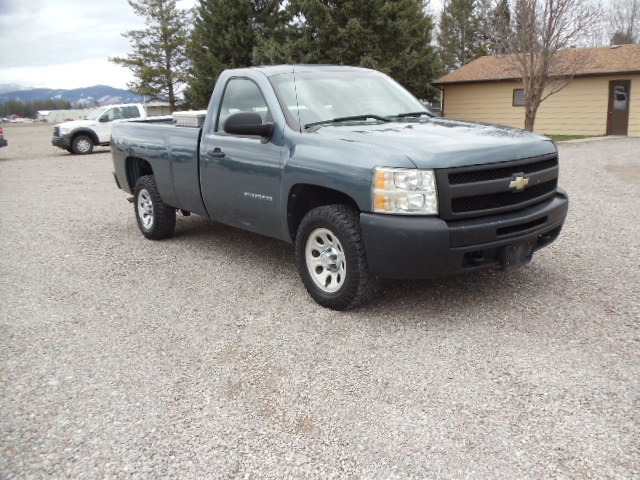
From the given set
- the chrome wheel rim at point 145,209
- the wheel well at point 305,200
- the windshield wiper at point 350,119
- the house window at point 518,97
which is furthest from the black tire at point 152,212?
the house window at point 518,97

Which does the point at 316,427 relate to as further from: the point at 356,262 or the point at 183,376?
the point at 356,262

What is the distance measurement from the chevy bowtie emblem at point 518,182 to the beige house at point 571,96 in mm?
19204

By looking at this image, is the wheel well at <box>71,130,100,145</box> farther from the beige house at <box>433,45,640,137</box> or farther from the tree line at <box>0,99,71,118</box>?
Answer: the tree line at <box>0,99,71,118</box>

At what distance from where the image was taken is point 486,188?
157 inches

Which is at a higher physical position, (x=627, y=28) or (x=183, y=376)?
(x=627, y=28)

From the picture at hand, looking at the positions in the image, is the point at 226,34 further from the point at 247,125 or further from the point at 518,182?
the point at 518,182

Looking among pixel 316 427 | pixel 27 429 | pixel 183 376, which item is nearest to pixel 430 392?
pixel 316 427

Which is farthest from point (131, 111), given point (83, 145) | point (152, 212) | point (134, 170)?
point (152, 212)

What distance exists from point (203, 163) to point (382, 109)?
1818 millimetres

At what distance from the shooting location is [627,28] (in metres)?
52.5

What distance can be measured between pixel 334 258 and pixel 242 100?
196cm

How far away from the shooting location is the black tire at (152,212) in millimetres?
6809

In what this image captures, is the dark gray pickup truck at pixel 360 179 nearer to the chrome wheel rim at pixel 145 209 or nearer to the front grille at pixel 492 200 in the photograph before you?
the front grille at pixel 492 200

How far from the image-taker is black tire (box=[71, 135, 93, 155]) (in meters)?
22.0
